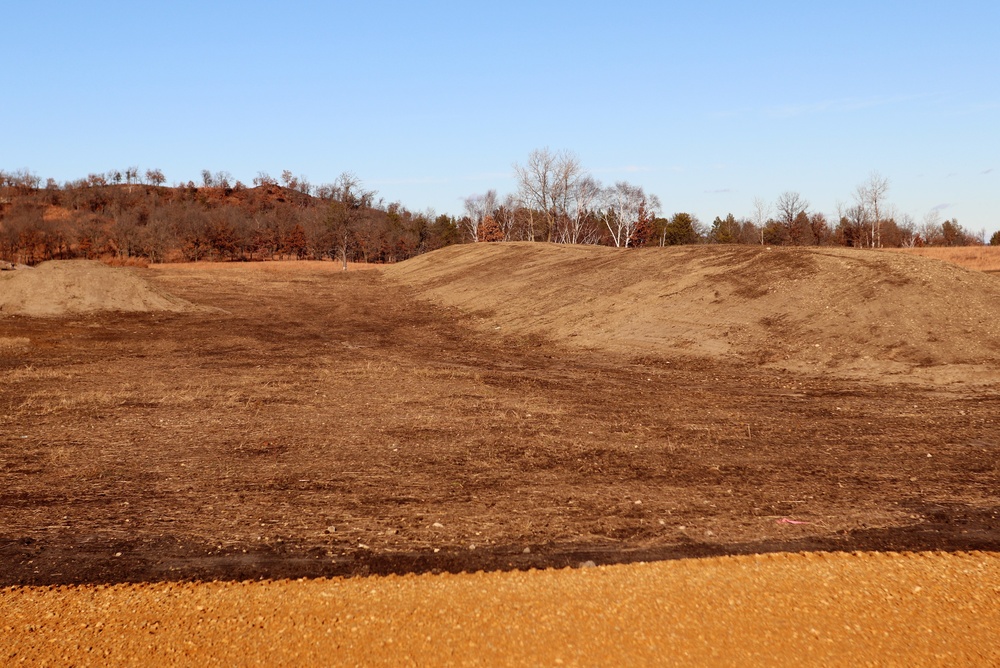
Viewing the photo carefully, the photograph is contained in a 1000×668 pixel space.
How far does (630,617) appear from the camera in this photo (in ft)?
13.6

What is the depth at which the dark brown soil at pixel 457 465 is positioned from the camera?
215 inches

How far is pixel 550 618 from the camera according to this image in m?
4.15

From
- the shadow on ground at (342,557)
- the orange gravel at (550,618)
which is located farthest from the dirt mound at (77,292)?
the orange gravel at (550,618)

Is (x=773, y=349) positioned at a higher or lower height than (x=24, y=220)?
lower

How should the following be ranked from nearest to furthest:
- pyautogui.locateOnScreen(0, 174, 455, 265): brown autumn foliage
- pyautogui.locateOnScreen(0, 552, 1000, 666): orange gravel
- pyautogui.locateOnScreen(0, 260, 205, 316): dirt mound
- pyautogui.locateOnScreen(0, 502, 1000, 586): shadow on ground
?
pyautogui.locateOnScreen(0, 552, 1000, 666): orange gravel → pyautogui.locateOnScreen(0, 502, 1000, 586): shadow on ground → pyautogui.locateOnScreen(0, 260, 205, 316): dirt mound → pyautogui.locateOnScreen(0, 174, 455, 265): brown autumn foliage

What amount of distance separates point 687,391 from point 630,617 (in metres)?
8.17

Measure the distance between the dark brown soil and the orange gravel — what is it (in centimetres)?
42

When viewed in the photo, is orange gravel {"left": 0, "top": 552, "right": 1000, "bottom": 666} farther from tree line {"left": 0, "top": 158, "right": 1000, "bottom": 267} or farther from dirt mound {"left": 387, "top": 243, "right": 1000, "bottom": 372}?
tree line {"left": 0, "top": 158, "right": 1000, "bottom": 267}

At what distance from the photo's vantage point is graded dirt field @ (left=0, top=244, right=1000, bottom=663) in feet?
18.2

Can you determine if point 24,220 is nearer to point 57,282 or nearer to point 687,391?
point 57,282

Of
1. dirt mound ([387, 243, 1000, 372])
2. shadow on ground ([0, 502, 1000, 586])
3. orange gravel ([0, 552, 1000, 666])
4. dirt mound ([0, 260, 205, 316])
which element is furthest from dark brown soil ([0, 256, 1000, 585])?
dirt mound ([0, 260, 205, 316])

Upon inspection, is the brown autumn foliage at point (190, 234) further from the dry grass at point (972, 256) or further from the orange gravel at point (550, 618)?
the orange gravel at point (550, 618)

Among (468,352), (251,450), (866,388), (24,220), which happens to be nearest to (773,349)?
(866,388)

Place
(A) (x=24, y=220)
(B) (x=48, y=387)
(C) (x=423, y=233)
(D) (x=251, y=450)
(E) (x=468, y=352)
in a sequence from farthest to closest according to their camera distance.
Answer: (C) (x=423, y=233) < (A) (x=24, y=220) < (E) (x=468, y=352) < (B) (x=48, y=387) < (D) (x=251, y=450)
